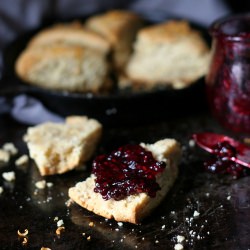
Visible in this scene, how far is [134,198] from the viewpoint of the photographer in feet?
7.02

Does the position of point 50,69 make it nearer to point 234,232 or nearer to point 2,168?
point 2,168

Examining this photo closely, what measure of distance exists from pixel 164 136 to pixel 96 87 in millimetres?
559

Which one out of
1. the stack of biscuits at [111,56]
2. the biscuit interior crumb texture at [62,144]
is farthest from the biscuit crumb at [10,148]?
the stack of biscuits at [111,56]

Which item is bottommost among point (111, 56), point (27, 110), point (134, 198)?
point (27, 110)

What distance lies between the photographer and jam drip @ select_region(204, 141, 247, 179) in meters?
2.41

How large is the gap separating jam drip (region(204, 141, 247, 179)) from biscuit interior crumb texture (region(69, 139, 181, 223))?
16 cm

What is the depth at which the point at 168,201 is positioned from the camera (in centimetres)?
228

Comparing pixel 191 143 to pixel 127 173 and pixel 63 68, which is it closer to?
pixel 127 173

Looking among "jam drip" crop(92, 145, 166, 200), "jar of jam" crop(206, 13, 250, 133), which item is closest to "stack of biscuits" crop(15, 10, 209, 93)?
"jar of jam" crop(206, 13, 250, 133)

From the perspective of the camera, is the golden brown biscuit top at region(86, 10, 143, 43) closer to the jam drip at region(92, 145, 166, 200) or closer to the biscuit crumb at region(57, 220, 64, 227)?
the jam drip at region(92, 145, 166, 200)

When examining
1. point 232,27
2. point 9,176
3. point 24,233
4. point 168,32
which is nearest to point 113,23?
point 168,32

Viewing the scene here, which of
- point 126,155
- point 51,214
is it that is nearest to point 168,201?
point 126,155

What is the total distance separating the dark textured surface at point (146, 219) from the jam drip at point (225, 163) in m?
0.03

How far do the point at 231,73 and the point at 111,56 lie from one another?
0.97 metres
